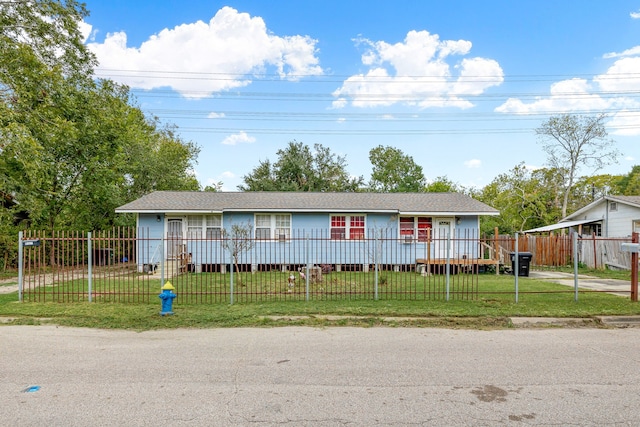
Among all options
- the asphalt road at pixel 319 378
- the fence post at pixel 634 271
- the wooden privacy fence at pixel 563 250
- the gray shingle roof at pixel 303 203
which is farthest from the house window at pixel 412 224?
the asphalt road at pixel 319 378

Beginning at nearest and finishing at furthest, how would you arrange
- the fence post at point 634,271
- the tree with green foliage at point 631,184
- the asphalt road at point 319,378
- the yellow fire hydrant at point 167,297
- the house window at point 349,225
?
the asphalt road at point 319,378, the yellow fire hydrant at point 167,297, the fence post at point 634,271, the house window at point 349,225, the tree with green foliage at point 631,184

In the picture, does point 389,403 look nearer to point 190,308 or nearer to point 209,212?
point 190,308

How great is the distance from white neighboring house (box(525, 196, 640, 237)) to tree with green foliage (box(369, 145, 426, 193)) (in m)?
20.5

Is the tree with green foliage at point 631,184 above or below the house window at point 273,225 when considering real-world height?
above

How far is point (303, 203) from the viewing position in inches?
700

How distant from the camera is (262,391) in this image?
439 centimetres

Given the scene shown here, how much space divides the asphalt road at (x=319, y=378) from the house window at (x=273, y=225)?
33.8ft

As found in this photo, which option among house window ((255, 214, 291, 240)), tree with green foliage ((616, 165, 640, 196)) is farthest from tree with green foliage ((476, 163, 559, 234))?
house window ((255, 214, 291, 240))

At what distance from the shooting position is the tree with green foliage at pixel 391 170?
4459cm

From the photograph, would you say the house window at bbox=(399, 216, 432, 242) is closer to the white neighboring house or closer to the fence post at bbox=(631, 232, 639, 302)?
the fence post at bbox=(631, 232, 639, 302)

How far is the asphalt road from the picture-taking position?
3.78 meters

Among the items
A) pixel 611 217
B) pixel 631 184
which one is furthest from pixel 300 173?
pixel 631 184

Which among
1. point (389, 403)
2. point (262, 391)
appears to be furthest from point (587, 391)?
point (262, 391)

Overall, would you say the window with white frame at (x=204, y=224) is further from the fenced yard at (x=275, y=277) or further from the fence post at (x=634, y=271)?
the fence post at (x=634, y=271)
